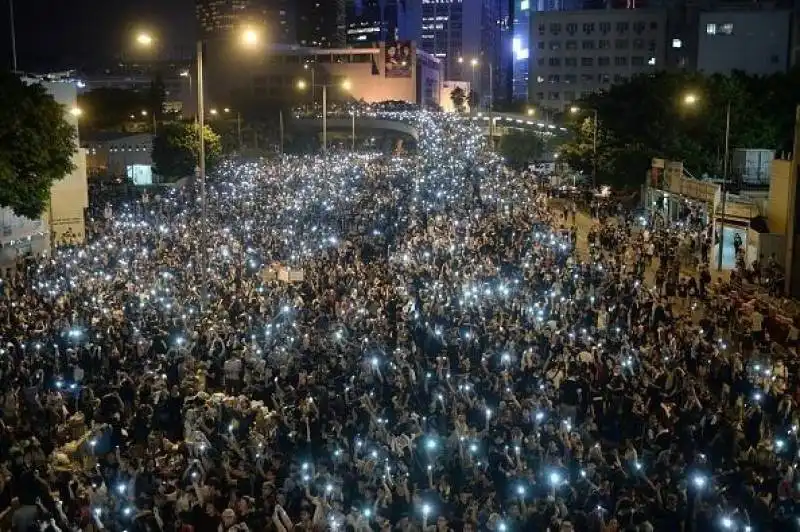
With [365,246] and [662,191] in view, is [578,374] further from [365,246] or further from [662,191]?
A: [662,191]

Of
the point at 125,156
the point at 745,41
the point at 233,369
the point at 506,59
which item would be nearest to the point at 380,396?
the point at 233,369

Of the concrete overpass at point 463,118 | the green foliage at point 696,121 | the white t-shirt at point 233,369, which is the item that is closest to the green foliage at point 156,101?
the concrete overpass at point 463,118

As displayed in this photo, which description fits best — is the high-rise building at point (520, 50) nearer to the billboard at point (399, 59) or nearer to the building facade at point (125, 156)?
the billboard at point (399, 59)

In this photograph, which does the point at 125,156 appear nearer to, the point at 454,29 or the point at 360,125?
the point at 360,125

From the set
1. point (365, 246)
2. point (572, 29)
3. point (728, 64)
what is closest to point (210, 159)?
point (365, 246)

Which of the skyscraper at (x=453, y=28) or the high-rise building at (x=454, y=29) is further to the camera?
the skyscraper at (x=453, y=28)

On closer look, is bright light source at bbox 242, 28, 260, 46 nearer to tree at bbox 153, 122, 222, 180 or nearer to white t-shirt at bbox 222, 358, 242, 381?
white t-shirt at bbox 222, 358, 242, 381

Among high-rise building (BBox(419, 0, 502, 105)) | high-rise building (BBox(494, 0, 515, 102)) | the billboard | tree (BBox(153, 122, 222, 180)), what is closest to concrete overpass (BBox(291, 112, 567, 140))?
tree (BBox(153, 122, 222, 180))
